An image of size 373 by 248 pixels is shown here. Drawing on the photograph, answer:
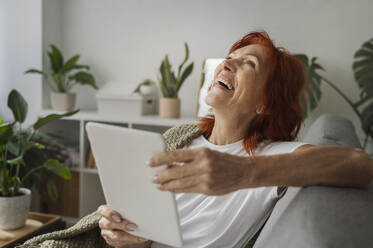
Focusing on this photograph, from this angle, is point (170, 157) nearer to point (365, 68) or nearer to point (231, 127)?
point (231, 127)

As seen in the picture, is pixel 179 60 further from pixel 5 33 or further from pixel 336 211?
pixel 336 211

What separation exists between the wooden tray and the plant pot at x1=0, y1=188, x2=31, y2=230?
4 cm

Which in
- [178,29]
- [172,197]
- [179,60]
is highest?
[178,29]

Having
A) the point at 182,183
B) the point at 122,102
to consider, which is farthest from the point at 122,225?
the point at 122,102

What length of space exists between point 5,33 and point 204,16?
1564mm

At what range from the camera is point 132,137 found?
0.69 meters

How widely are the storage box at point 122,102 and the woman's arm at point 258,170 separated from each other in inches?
87.9

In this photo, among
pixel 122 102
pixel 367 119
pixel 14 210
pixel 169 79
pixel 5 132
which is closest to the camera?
pixel 5 132

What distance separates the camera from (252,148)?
3.80ft

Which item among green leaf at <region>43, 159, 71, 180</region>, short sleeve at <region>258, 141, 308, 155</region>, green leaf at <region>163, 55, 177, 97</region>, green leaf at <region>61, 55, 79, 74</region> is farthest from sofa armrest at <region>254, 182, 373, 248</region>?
green leaf at <region>61, 55, 79, 74</region>

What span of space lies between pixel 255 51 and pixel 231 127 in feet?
0.78

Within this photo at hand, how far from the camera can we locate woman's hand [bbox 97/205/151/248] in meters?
0.91

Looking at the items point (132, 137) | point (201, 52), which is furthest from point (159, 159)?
point (201, 52)

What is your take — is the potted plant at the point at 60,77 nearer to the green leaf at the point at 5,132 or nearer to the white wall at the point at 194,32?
the white wall at the point at 194,32
